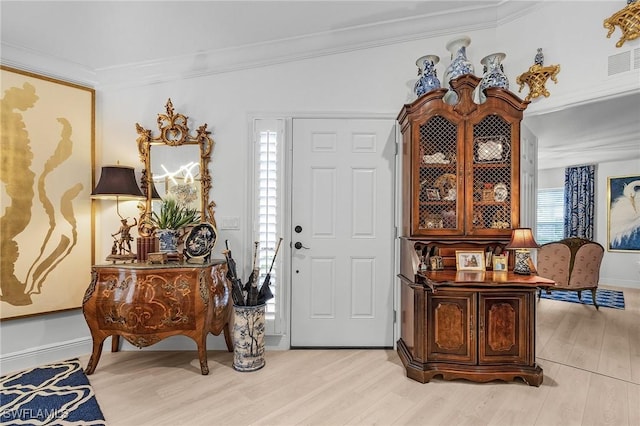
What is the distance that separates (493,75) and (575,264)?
356cm

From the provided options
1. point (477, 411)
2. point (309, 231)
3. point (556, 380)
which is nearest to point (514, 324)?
point (556, 380)

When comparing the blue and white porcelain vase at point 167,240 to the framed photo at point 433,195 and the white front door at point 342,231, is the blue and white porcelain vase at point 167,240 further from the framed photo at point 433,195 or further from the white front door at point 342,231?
the framed photo at point 433,195

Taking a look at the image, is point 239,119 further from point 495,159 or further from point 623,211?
point 623,211

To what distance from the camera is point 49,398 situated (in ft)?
7.30

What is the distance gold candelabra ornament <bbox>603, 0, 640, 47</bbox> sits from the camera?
242 centimetres

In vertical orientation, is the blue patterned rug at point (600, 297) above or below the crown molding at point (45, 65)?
below

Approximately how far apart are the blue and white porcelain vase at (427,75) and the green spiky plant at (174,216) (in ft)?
7.80

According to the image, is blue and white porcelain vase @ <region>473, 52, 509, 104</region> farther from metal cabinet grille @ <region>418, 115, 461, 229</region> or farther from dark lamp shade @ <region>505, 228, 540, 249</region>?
dark lamp shade @ <region>505, 228, 540, 249</region>

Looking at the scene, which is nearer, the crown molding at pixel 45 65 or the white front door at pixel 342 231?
the crown molding at pixel 45 65

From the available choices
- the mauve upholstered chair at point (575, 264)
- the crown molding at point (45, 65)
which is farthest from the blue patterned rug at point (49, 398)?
the mauve upholstered chair at point (575, 264)

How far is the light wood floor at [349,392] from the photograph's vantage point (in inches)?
79.2

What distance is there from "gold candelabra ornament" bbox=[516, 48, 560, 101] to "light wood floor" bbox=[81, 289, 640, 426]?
238cm

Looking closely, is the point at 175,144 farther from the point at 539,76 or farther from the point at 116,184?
the point at 539,76

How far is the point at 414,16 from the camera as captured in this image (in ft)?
9.62
